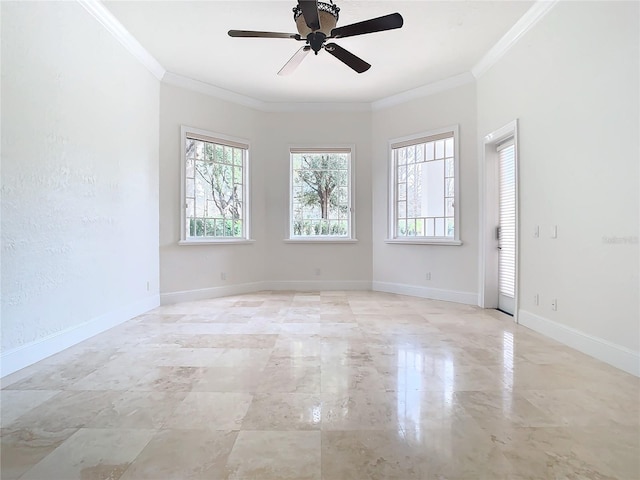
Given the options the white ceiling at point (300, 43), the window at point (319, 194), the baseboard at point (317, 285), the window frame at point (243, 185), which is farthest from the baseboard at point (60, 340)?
the white ceiling at point (300, 43)

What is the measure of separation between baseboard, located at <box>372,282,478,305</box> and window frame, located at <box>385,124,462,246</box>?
69cm

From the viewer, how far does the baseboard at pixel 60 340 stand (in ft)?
7.80

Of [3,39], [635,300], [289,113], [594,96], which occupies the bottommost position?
[635,300]

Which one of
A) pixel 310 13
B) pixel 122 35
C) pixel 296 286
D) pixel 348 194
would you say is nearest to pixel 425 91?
pixel 348 194

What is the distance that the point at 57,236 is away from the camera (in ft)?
9.11

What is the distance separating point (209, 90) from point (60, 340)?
377 centimetres

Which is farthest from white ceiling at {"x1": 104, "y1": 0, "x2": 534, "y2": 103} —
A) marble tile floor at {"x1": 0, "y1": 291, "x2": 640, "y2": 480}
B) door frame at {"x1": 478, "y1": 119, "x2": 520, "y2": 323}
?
marble tile floor at {"x1": 0, "y1": 291, "x2": 640, "y2": 480}

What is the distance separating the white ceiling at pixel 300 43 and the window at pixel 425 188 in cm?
87

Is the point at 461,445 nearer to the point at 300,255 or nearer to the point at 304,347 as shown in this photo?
the point at 304,347

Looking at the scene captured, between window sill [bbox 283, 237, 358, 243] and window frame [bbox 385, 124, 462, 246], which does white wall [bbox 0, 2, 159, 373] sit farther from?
window frame [bbox 385, 124, 462, 246]

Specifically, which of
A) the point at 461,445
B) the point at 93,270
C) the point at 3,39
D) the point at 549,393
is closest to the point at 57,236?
the point at 93,270

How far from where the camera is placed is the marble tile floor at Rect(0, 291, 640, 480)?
138cm

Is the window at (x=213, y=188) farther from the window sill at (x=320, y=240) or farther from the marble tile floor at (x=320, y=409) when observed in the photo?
the marble tile floor at (x=320, y=409)

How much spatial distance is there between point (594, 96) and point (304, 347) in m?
3.02
